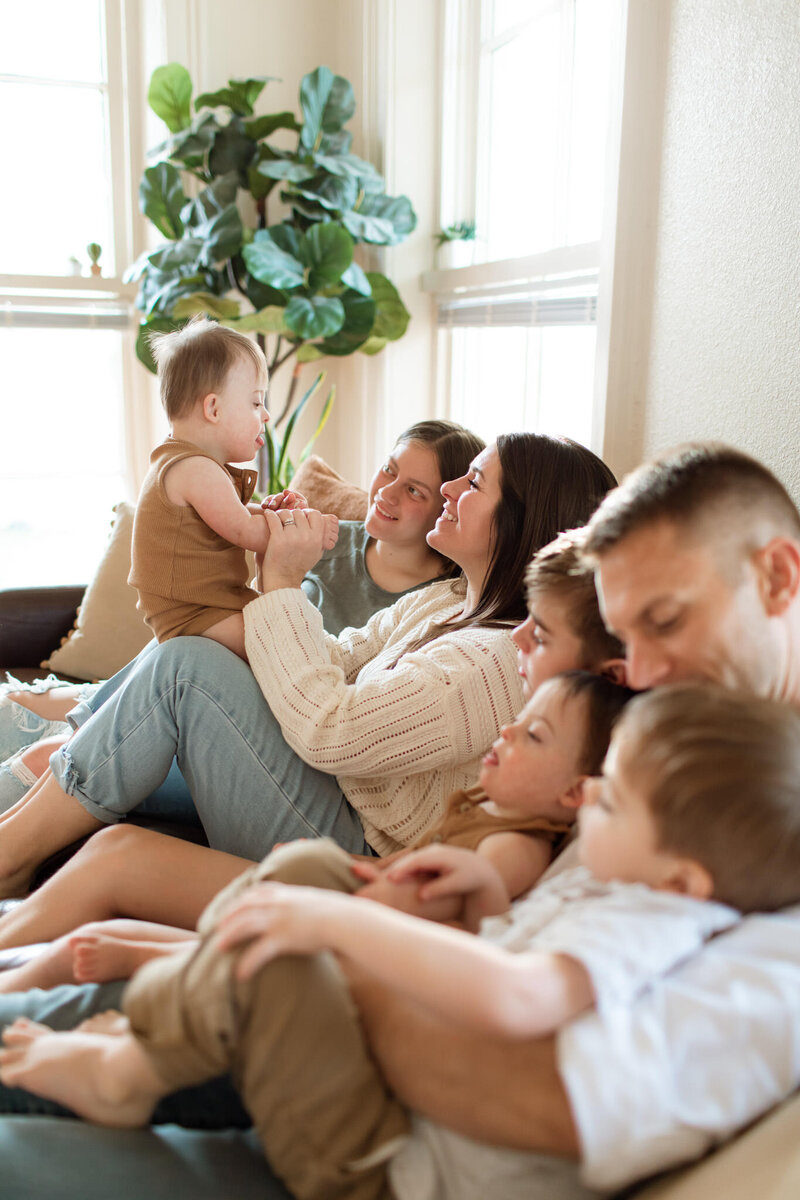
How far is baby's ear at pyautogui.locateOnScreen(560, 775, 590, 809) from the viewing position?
1.08 meters

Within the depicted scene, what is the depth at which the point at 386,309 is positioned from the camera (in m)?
3.27

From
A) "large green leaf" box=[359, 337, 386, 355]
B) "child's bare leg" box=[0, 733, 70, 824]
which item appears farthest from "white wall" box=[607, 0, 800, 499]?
"large green leaf" box=[359, 337, 386, 355]

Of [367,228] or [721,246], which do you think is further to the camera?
[367,228]

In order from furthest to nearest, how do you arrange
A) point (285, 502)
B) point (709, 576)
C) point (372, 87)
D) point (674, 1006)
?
point (372, 87) → point (285, 502) → point (709, 576) → point (674, 1006)

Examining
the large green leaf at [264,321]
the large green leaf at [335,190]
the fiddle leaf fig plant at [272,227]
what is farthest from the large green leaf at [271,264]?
the large green leaf at [335,190]

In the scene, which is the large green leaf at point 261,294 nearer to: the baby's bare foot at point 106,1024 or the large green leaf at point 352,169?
the large green leaf at point 352,169

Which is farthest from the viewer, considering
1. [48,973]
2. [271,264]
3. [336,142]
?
[336,142]

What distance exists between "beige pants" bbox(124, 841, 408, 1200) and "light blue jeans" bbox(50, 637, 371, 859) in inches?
26.1

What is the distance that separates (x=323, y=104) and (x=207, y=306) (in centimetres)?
74

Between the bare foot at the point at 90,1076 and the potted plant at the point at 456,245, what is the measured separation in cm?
278

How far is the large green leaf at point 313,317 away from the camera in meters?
3.10

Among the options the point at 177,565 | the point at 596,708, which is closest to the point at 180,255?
the point at 177,565

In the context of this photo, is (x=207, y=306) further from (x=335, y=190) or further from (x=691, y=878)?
(x=691, y=878)

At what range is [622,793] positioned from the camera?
83 centimetres
